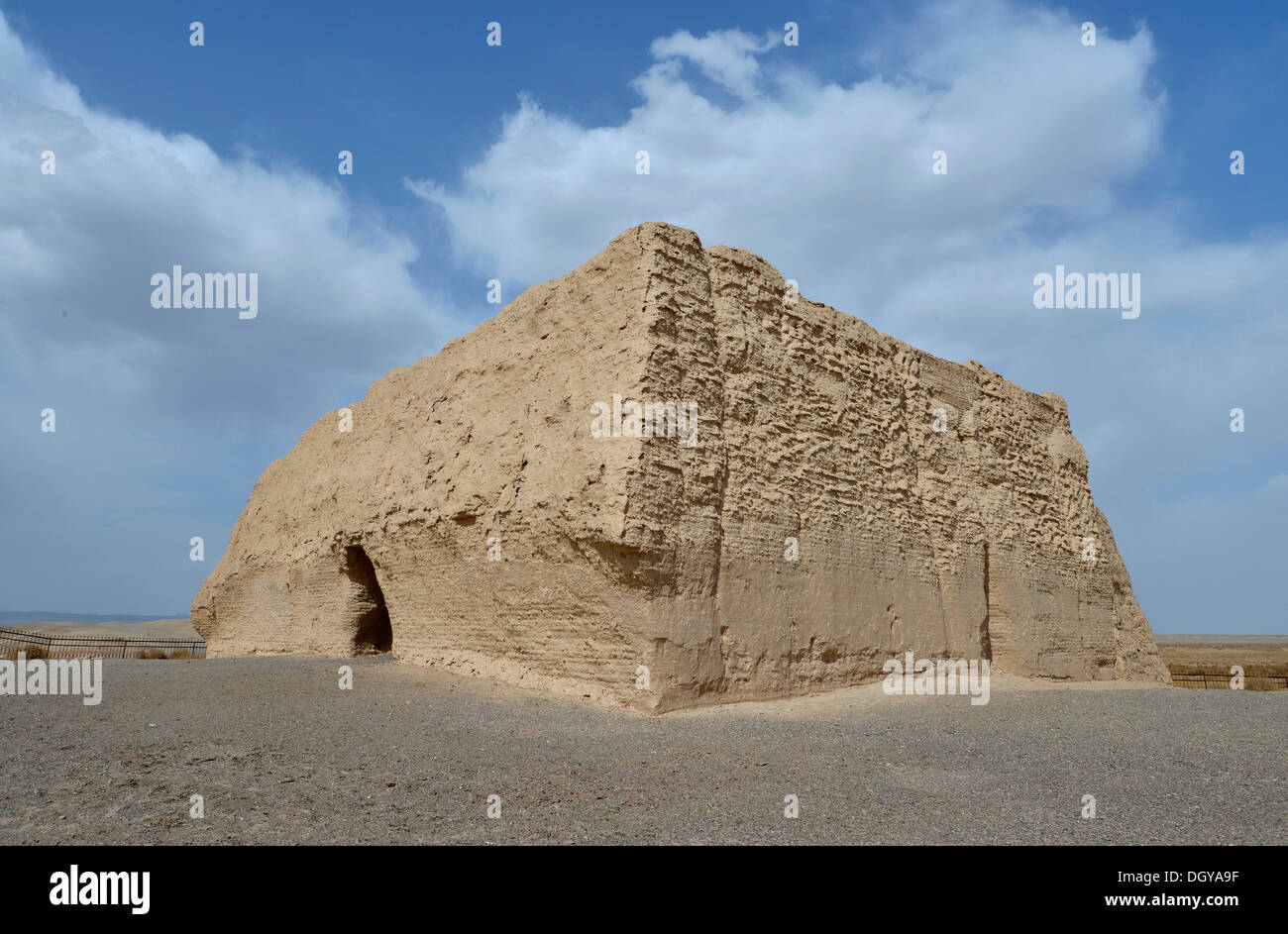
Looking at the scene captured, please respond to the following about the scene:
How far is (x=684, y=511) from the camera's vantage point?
32.1ft

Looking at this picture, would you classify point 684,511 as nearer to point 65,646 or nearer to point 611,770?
point 611,770

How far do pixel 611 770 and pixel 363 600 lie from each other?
9681 millimetres

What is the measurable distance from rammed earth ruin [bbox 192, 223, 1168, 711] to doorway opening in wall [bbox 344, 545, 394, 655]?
5 cm

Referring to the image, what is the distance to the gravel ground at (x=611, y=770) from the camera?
462 centimetres

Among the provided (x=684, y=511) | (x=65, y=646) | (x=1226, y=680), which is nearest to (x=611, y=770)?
(x=684, y=511)

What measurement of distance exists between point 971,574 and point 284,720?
10.6 m

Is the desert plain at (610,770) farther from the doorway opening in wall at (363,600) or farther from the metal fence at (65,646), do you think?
the metal fence at (65,646)

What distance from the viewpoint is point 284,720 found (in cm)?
782

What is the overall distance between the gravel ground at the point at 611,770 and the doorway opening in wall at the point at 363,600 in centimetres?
446

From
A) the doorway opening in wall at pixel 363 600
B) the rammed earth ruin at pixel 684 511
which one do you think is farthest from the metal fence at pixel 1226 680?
the doorway opening in wall at pixel 363 600

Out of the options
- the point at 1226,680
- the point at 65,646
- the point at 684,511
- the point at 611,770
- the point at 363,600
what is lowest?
the point at 1226,680

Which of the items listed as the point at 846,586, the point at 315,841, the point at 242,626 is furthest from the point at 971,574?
the point at 242,626
